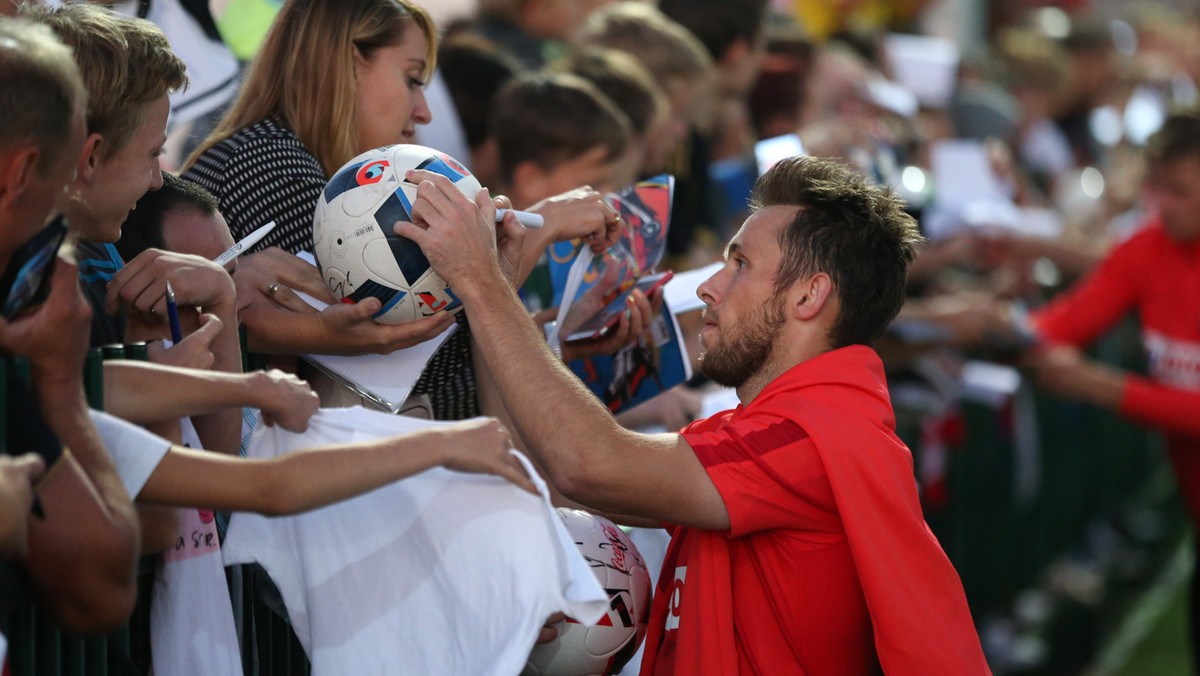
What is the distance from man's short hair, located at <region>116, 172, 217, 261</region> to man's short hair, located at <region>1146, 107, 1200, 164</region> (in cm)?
531

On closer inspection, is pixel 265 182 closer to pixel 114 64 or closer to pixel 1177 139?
pixel 114 64

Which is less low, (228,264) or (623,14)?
(228,264)

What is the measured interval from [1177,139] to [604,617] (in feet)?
A: 16.6

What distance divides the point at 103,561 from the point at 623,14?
169 inches

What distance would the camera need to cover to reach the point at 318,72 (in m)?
3.67

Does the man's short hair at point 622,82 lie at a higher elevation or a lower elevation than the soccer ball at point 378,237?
lower

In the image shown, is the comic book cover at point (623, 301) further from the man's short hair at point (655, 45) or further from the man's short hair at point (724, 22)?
the man's short hair at point (724, 22)

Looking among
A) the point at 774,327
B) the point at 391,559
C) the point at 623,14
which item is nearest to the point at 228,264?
the point at 391,559

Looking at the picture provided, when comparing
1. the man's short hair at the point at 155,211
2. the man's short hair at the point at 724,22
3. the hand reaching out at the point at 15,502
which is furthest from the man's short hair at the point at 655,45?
the hand reaching out at the point at 15,502

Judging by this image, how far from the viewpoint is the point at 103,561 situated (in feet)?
7.63

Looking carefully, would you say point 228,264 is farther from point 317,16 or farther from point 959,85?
point 959,85

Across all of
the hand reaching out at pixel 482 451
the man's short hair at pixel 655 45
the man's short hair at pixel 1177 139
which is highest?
the hand reaching out at pixel 482 451

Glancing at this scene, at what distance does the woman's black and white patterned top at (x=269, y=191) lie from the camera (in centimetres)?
347

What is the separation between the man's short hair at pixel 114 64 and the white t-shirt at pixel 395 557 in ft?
2.20
